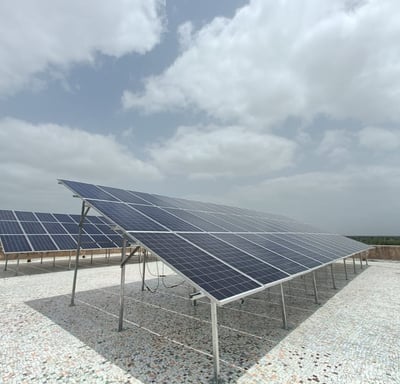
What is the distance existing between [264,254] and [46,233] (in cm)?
1788

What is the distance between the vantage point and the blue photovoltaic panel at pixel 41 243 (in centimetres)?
1737

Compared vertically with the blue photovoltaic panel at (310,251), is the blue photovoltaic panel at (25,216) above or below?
above

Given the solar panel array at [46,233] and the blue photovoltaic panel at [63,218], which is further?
the blue photovoltaic panel at [63,218]

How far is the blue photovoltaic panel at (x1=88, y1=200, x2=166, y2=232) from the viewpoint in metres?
7.48

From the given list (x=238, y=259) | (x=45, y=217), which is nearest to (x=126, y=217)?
(x=238, y=259)

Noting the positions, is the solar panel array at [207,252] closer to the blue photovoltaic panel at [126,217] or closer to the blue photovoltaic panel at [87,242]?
the blue photovoltaic panel at [126,217]

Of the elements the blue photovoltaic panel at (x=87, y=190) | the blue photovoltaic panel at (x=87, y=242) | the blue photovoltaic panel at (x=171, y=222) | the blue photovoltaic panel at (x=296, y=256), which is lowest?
the blue photovoltaic panel at (x=296, y=256)

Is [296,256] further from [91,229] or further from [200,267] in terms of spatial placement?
[91,229]

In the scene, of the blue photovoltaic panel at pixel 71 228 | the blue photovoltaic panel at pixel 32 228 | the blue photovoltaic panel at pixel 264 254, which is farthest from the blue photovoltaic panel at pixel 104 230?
the blue photovoltaic panel at pixel 264 254

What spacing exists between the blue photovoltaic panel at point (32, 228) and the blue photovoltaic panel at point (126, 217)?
13.8 metres

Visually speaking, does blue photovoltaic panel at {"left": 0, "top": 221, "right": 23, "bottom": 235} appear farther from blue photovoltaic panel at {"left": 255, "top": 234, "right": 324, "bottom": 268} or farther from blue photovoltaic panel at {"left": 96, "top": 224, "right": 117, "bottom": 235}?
blue photovoltaic panel at {"left": 255, "top": 234, "right": 324, "bottom": 268}

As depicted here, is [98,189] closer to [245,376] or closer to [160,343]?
[160,343]

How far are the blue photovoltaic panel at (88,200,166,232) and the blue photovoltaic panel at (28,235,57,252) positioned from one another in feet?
37.2

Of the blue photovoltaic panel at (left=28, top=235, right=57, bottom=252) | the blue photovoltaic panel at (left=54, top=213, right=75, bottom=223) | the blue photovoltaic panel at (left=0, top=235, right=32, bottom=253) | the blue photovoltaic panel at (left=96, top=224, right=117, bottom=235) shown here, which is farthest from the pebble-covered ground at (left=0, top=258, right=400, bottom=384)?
the blue photovoltaic panel at (left=54, top=213, right=75, bottom=223)
